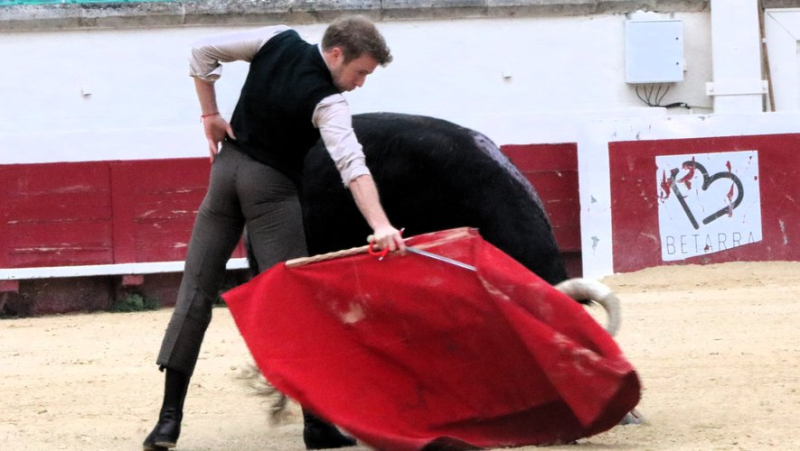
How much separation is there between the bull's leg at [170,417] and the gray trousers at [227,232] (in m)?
0.04

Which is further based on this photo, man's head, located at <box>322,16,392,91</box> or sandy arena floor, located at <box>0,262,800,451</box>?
sandy arena floor, located at <box>0,262,800,451</box>

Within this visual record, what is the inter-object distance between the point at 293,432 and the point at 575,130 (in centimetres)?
525

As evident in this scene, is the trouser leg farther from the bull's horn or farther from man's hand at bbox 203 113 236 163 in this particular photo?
the bull's horn

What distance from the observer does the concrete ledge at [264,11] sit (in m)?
10.4

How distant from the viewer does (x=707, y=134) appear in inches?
337

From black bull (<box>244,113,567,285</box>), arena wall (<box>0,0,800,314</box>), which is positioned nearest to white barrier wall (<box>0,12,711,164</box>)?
arena wall (<box>0,0,800,314</box>)

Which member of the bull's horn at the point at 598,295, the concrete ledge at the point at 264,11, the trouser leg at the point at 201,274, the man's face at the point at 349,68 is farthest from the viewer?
the concrete ledge at the point at 264,11

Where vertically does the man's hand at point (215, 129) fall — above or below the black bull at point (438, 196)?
above

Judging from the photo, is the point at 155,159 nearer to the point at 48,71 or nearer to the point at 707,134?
the point at 48,71

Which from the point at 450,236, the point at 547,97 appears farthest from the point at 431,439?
the point at 547,97

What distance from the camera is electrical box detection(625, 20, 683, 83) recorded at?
10.6 m

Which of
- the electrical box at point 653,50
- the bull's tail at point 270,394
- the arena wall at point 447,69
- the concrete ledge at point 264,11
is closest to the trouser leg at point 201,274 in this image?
the bull's tail at point 270,394

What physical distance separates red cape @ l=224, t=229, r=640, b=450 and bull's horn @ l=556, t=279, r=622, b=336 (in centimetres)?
25

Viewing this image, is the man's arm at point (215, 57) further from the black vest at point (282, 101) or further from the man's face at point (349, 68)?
the man's face at point (349, 68)
